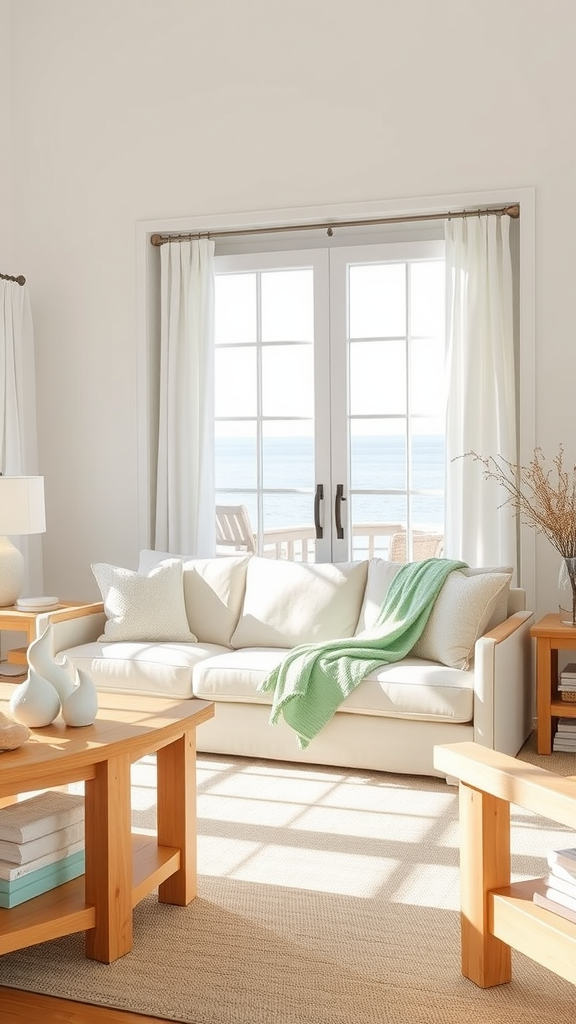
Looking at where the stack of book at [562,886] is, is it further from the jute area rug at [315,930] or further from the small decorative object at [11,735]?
the small decorative object at [11,735]

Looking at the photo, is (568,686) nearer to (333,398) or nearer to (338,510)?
(338,510)

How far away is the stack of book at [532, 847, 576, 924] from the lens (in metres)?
2.21

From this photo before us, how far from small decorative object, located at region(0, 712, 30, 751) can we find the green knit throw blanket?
180 cm

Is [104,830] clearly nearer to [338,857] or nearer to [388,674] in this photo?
[338,857]

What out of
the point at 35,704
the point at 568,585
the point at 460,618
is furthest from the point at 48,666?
the point at 568,585

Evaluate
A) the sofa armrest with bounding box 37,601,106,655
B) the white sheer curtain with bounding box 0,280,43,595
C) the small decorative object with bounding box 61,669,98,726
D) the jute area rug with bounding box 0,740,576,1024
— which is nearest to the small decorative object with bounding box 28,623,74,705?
the small decorative object with bounding box 61,669,98,726

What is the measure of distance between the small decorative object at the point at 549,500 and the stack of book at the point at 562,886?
234 cm

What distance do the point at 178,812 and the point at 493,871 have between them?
0.94 meters

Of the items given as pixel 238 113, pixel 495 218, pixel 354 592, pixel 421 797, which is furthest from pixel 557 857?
pixel 238 113

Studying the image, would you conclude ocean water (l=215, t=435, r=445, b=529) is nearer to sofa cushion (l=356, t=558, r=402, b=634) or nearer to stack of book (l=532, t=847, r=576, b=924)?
sofa cushion (l=356, t=558, r=402, b=634)

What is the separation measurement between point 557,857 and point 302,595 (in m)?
2.70

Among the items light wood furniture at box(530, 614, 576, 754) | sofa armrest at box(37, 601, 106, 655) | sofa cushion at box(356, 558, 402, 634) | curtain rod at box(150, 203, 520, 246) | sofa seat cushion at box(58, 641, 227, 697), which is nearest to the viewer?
light wood furniture at box(530, 614, 576, 754)

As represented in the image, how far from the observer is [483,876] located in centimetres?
242

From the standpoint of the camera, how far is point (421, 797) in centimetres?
395
